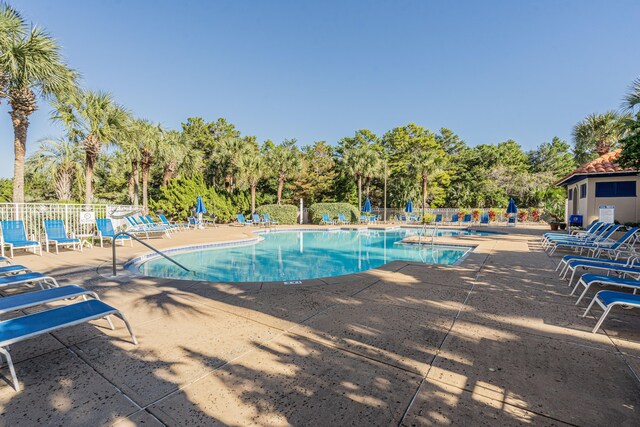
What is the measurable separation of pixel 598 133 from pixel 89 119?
27.4m

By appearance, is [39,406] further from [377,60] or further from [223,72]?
[377,60]

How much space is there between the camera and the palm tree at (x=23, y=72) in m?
7.96

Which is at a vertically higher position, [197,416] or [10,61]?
[10,61]

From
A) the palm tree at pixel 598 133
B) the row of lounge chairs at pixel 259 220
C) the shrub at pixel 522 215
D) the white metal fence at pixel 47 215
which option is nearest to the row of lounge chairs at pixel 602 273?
the white metal fence at pixel 47 215

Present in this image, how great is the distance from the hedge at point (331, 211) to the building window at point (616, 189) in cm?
1442

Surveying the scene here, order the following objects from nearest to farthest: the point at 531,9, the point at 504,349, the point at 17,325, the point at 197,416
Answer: the point at 197,416, the point at 17,325, the point at 504,349, the point at 531,9

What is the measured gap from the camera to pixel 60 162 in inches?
781

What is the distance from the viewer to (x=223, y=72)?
61.9 feet

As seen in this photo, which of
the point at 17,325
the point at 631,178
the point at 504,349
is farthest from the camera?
the point at 631,178

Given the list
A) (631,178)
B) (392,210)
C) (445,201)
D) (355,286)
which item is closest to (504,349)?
(355,286)

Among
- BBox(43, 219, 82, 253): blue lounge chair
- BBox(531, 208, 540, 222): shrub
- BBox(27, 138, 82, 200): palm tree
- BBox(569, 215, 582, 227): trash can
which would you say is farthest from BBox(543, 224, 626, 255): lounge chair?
BBox(27, 138, 82, 200): palm tree

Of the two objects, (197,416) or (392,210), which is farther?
(392,210)

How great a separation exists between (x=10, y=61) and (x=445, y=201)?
34.6 metres

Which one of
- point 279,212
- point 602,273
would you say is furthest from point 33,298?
point 279,212
